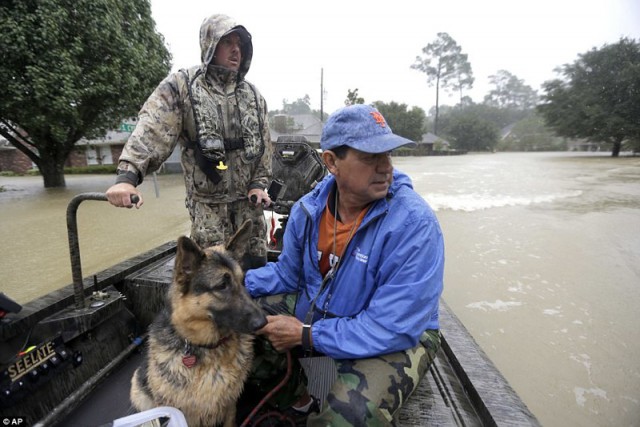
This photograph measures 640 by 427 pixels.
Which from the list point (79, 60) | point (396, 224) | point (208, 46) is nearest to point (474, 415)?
point (396, 224)

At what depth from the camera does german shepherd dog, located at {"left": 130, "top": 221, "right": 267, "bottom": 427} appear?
5.74 feet

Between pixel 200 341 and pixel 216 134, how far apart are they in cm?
165

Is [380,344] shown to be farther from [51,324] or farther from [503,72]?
[503,72]

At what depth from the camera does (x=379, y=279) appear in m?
1.78

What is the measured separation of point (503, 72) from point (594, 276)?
105m

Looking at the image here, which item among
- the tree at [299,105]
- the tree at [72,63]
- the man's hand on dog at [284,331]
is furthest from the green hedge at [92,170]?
the tree at [299,105]

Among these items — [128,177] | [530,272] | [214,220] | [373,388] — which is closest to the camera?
[373,388]

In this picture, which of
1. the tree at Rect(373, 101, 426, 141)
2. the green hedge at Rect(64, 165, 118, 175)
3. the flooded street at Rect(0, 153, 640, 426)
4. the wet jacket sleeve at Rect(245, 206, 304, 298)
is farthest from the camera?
the tree at Rect(373, 101, 426, 141)

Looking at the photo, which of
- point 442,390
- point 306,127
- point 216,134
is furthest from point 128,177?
point 306,127

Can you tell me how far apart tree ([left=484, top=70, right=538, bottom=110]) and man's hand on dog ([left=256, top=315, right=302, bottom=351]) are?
10303 centimetres

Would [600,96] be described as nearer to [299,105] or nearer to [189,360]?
[189,360]

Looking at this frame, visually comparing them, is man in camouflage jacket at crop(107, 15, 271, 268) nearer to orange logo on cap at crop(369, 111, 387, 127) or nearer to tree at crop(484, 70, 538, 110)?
orange logo on cap at crop(369, 111, 387, 127)

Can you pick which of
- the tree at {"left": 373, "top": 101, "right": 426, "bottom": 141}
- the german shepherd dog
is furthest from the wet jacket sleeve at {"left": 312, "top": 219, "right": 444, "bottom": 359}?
the tree at {"left": 373, "top": 101, "right": 426, "bottom": 141}

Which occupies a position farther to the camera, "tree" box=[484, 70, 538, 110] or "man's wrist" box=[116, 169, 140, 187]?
"tree" box=[484, 70, 538, 110]
